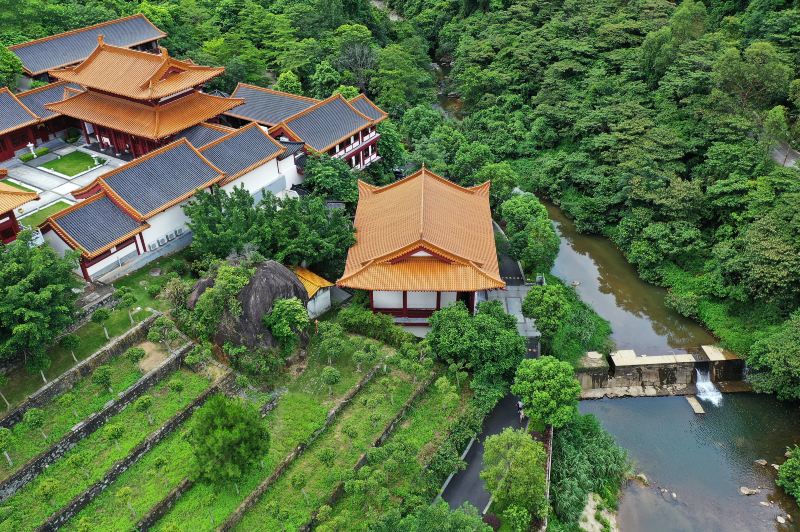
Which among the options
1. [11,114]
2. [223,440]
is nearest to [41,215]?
[11,114]

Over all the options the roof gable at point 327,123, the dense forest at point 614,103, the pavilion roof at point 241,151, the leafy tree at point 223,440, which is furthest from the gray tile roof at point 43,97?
the leafy tree at point 223,440

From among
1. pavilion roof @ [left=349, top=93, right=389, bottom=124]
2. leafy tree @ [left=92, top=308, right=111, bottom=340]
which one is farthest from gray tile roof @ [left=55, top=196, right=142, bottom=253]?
pavilion roof @ [left=349, top=93, right=389, bottom=124]

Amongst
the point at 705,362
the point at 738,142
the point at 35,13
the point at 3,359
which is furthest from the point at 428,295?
the point at 35,13

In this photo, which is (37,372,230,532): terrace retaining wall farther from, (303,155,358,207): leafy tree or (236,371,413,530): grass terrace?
(303,155,358,207): leafy tree

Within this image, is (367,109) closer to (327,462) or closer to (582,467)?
(327,462)

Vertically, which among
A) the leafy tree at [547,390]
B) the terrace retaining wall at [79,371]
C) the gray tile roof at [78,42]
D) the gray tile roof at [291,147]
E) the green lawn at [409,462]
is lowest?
the green lawn at [409,462]

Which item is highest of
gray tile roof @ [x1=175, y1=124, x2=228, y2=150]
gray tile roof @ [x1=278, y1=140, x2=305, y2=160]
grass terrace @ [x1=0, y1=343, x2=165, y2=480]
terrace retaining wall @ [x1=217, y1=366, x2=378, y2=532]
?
gray tile roof @ [x1=175, y1=124, x2=228, y2=150]

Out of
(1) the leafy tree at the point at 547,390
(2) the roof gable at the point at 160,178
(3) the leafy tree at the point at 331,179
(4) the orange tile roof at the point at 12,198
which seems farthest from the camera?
(3) the leafy tree at the point at 331,179

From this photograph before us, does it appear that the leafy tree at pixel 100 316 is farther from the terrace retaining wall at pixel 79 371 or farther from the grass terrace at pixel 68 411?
the grass terrace at pixel 68 411
